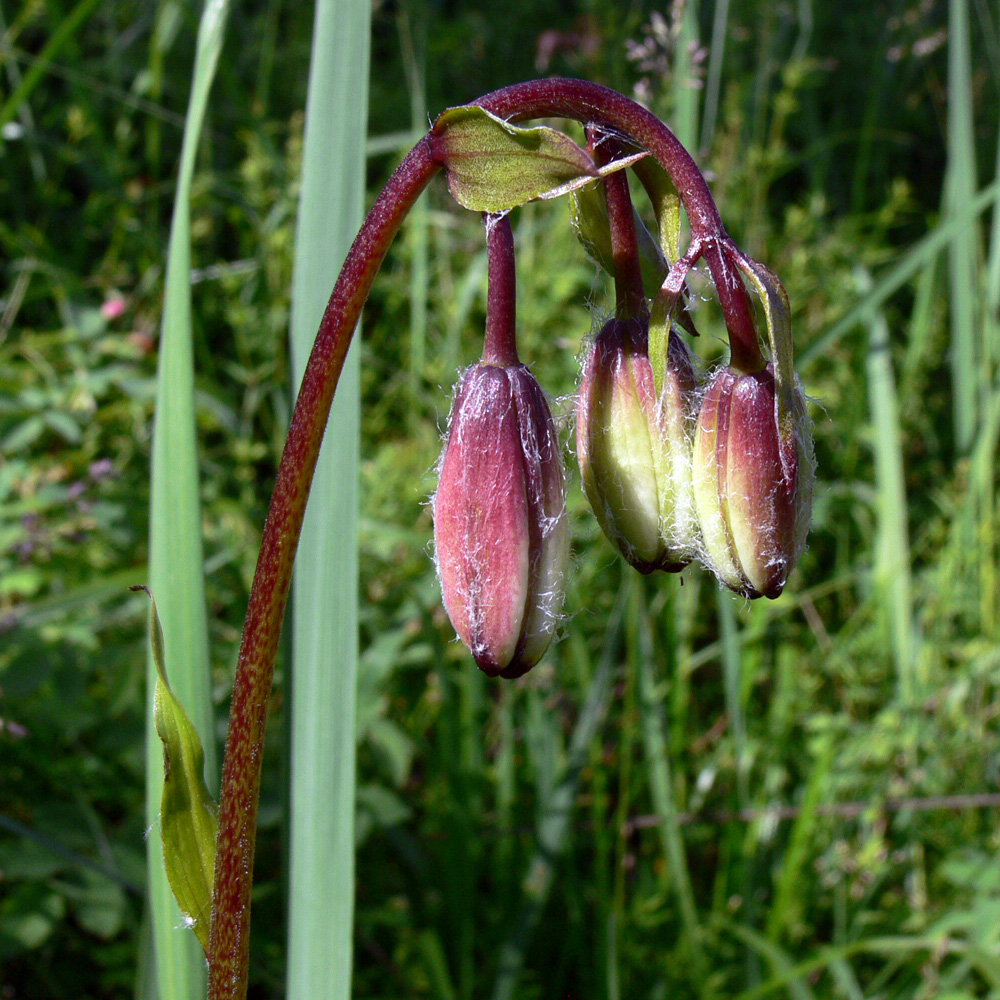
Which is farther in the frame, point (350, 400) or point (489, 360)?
point (350, 400)

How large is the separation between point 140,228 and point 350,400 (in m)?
1.68

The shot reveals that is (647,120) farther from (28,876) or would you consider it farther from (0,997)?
(0,997)

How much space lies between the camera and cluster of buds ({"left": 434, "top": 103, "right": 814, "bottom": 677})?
0.84 meters

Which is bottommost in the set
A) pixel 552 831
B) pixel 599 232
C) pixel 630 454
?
pixel 552 831

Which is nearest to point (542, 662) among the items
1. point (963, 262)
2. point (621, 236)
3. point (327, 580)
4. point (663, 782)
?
point (663, 782)

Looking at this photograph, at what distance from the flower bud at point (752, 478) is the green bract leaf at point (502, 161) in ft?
0.67

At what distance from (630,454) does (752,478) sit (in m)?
0.11

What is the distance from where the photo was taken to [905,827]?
1.90 meters

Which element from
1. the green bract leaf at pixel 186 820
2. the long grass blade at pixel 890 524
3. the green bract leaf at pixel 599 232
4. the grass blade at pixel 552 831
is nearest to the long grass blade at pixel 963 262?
the long grass blade at pixel 890 524

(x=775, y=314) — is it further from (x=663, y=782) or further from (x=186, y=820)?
(x=663, y=782)

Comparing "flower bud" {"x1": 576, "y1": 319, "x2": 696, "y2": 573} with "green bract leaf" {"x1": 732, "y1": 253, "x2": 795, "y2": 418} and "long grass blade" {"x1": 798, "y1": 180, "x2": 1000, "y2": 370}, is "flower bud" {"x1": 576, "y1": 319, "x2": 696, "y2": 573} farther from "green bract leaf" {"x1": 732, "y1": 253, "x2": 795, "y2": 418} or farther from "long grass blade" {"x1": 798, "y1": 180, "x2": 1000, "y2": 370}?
"long grass blade" {"x1": 798, "y1": 180, "x2": 1000, "y2": 370}

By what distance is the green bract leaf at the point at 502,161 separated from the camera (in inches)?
31.3

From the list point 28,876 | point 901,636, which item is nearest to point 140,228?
point 28,876

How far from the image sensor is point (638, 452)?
895 mm
